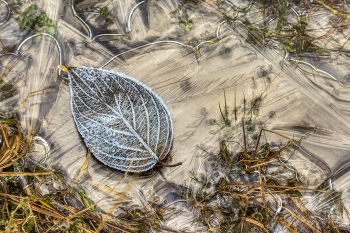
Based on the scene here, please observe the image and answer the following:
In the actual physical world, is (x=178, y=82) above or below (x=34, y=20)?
below

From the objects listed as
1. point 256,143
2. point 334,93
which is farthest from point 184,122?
point 334,93

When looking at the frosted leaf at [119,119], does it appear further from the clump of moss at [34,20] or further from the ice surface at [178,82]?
the clump of moss at [34,20]

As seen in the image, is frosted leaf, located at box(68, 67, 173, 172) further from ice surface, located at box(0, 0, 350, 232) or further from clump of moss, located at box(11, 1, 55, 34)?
clump of moss, located at box(11, 1, 55, 34)

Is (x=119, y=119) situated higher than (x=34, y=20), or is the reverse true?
(x=34, y=20)

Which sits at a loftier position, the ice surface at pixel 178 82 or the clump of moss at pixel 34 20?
the clump of moss at pixel 34 20

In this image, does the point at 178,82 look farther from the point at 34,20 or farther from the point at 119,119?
the point at 34,20

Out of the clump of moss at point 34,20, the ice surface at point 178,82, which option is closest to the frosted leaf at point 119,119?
the ice surface at point 178,82

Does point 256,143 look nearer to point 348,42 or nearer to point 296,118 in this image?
point 296,118

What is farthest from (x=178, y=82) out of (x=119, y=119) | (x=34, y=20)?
(x=34, y=20)
